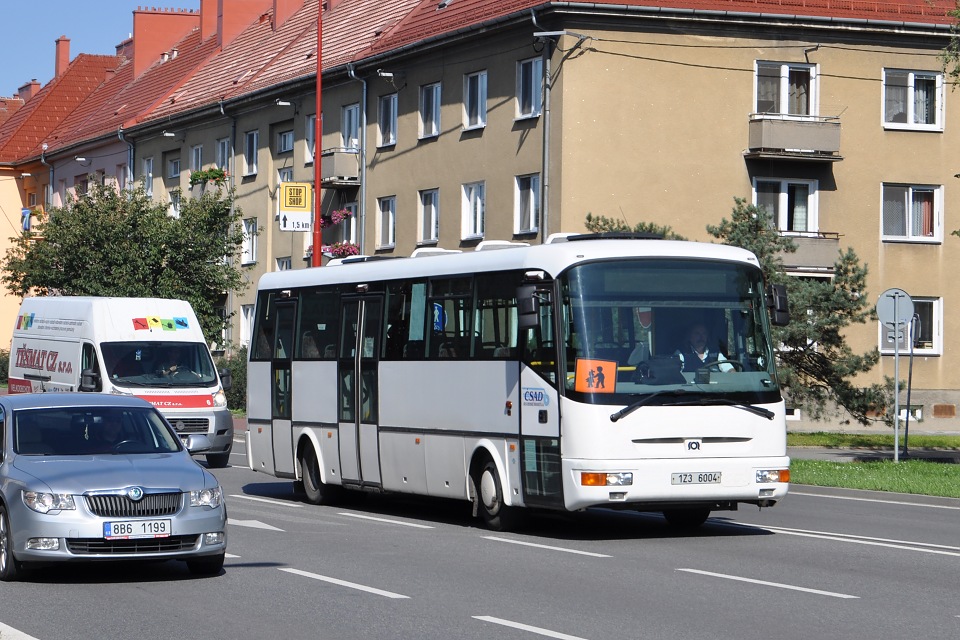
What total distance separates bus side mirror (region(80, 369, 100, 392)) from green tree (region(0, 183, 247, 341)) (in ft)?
60.7

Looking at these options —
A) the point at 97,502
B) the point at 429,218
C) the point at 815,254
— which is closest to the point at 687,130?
the point at 815,254

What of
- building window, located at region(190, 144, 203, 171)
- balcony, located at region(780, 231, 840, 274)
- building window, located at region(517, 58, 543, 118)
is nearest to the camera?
building window, located at region(517, 58, 543, 118)

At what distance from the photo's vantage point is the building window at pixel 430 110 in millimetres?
43125

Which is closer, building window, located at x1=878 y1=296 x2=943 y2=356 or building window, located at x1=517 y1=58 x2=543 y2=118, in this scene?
building window, located at x1=517 y1=58 x2=543 y2=118

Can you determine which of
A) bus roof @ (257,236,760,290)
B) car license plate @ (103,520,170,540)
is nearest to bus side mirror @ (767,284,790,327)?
bus roof @ (257,236,760,290)

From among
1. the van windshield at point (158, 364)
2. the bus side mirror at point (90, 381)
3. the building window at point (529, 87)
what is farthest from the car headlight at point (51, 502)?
the building window at point (529, 87)

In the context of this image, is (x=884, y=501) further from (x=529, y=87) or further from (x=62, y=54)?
(x=62, y=54)

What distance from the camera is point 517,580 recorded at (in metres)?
11.9

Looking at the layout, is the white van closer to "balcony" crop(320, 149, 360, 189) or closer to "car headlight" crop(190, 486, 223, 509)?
"car headlight" crop(190, 486, 223, 509)

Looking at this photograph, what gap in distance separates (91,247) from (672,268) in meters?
32.0

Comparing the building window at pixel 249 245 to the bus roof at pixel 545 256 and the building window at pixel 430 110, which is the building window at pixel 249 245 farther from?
the bus roof at pixel 545 256

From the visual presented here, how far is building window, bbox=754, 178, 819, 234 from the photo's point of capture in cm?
3988

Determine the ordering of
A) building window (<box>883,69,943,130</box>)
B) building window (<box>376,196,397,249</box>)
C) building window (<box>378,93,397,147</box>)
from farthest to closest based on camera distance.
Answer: building window (<box>376,196,397,249</box>), building window (<box>378,93,397,147</box>), building window (<box>883,69,943,130</box>)

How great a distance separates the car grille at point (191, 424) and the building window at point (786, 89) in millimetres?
19132
